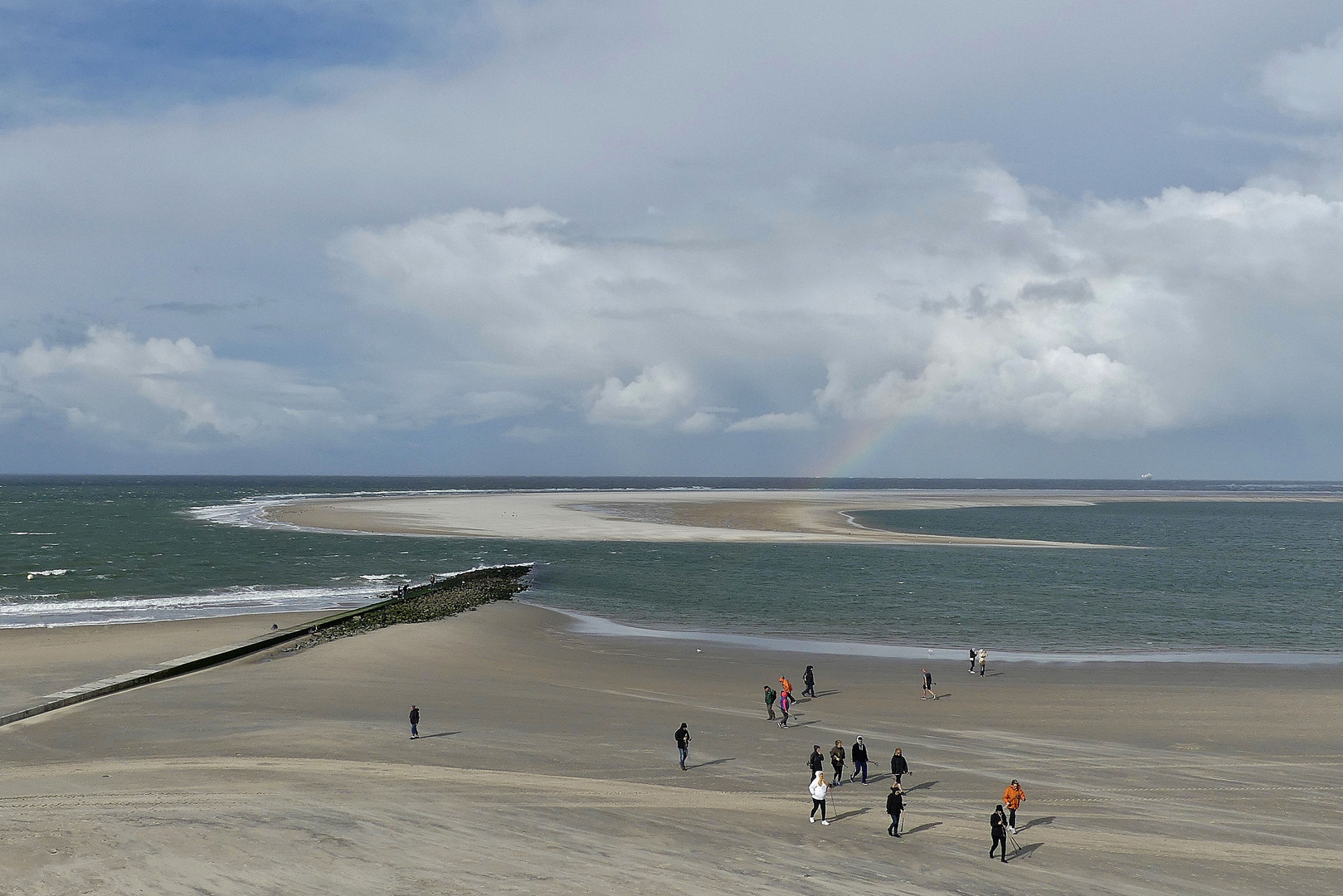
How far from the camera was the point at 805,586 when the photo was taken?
64.7 m

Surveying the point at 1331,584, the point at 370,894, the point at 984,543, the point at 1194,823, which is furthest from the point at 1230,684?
the point at 984,543

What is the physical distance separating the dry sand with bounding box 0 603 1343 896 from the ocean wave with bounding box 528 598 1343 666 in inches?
128

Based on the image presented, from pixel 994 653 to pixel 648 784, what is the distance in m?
25.4

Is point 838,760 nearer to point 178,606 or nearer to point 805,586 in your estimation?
point 805,586

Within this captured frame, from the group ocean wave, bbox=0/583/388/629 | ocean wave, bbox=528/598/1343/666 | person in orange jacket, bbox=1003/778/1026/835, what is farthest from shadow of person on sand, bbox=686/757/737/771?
ocean wave, bbox=0/583/388/629

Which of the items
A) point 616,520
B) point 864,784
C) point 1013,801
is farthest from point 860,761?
point 616,520

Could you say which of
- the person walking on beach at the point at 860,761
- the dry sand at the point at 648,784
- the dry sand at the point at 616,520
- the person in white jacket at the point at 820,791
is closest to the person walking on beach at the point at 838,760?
the dry sand at the point at 648,784

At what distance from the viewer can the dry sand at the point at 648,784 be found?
17.0 meters

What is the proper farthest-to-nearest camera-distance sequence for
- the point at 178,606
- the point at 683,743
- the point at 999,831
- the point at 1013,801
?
the point at 178,606 < the point at 683,743 < the point at 1013,801 < the point at 999,831

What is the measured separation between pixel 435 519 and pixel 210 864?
121894mm

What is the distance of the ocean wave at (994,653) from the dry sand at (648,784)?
3242 millimetres

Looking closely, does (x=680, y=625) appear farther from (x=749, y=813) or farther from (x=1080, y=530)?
(x=1080, y=530)

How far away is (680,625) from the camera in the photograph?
48781mm

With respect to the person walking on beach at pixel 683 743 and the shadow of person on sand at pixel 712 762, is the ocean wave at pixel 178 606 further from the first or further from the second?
the person walking on beach at pixel 683 743
